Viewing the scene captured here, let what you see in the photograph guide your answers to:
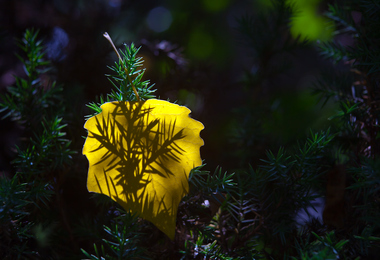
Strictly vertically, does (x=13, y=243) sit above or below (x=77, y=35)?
below

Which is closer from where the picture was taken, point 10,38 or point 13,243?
point 13,243

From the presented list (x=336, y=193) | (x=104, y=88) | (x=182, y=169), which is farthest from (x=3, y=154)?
(x=336, y=193)

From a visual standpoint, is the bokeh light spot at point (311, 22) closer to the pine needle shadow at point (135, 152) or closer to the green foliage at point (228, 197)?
the green foliage at point (228, 197)

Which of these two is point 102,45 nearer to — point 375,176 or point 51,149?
point 51,149

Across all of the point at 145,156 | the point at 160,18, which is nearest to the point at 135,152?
the point at 145,156

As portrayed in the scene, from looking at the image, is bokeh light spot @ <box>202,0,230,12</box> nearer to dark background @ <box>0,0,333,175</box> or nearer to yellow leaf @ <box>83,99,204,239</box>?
dark background @ <box>0,0,333,175</box>

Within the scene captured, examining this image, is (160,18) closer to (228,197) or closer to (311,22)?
(311,22)
